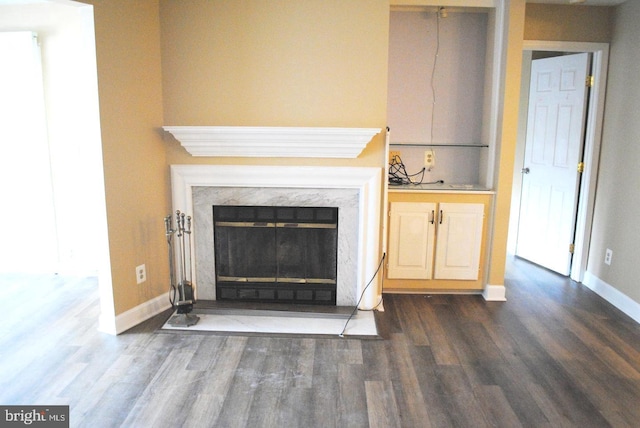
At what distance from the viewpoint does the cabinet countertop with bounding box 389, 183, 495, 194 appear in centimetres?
375

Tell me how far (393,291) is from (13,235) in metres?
3.37

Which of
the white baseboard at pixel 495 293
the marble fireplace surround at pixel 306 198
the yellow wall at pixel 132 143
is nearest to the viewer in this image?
the yellow wall at pixel 132 143

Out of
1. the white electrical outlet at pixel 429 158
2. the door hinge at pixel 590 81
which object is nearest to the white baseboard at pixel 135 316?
the white electrical outlet at pixel 429 158

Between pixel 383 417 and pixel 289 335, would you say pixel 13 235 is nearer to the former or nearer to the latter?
pixel 289 335

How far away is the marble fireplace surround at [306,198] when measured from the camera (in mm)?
3428

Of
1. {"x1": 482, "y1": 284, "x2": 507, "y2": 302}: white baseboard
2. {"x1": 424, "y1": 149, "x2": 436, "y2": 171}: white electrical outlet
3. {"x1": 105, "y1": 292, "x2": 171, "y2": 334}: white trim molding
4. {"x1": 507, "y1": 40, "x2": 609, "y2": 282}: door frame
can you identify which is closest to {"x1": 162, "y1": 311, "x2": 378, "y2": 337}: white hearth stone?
{"x1": 105, "y1": 292, "x2": 171, "y2": 334}: white trim molding

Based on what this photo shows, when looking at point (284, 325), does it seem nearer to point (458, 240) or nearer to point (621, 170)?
point (458, 240)

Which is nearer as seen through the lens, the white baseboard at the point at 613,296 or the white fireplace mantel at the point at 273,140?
the white fireplace mantel at the point at 273,140

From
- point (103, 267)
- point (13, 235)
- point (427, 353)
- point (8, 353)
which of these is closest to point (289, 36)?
point (103, 267)

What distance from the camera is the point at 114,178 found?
3059 mm

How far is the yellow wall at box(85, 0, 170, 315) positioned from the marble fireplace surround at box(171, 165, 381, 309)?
228 millimetres

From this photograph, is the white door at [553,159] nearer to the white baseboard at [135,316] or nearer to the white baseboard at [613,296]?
the white baseboard at [613,296]

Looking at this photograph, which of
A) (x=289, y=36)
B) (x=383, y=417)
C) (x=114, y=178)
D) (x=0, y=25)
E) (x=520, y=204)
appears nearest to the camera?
(x=383, y=417)

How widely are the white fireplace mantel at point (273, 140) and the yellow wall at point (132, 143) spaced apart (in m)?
0.25
